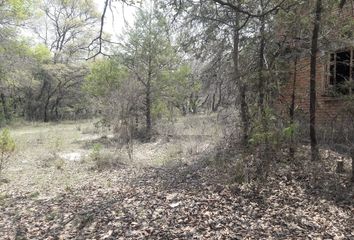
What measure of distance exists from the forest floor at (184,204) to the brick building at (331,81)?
106cm

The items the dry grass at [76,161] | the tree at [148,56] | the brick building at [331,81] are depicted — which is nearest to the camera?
the brick building at [331,81]

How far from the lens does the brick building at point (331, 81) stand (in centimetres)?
570

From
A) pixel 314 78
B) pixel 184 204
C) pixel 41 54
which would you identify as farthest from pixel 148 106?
pixel 41 54

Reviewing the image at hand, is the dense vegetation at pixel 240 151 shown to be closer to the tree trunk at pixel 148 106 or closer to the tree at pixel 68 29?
the tree trunk at pixel 148 106

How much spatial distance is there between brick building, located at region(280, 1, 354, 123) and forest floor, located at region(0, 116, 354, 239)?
1061 millimetres

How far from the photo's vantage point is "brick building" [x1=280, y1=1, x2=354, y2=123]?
5.70 metres

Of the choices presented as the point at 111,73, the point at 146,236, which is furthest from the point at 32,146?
the point at 146,236

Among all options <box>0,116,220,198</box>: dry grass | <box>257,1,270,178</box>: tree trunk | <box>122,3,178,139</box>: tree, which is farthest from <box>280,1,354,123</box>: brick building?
<box>122,3,178,139</box>: tree

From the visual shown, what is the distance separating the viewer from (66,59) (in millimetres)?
33562

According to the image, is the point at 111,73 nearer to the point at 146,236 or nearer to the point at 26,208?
the point at 26,208

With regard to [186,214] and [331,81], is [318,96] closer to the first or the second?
[331,81]

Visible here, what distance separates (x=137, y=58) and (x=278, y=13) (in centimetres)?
1015

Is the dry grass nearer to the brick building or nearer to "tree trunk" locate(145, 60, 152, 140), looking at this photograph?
"tree trunk" locate(145, 60, 152, 140)

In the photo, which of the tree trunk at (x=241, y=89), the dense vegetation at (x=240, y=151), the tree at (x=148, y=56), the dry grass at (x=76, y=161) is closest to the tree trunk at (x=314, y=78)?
the dense vegetation at (x=240, y=151)
